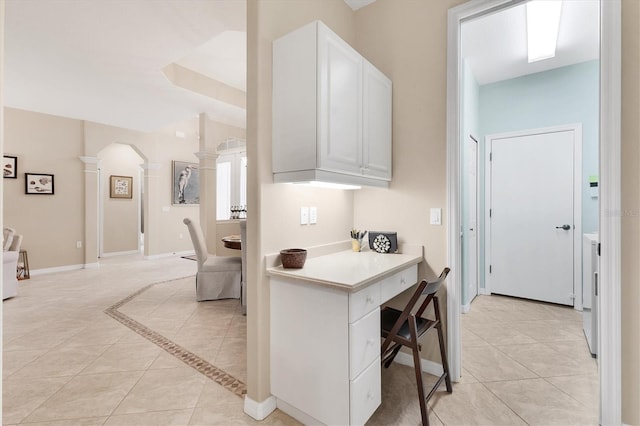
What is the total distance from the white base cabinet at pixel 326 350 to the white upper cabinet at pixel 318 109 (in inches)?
26.1

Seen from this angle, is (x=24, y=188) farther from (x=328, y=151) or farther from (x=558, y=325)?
(x=558, y=325)

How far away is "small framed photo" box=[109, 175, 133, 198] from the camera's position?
297 inches

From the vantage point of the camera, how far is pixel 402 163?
240cm

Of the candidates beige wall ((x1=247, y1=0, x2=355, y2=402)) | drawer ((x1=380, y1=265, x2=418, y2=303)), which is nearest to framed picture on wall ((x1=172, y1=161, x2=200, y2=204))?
beige wall ((x1=247, y1=0, x2=355, y2=402))

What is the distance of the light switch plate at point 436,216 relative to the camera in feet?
7.27

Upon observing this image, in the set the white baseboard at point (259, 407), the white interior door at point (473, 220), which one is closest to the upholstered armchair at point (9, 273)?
the white baseboard at point (259, 407)

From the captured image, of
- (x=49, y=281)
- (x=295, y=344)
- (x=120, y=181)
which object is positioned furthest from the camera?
(x=120, y=181)

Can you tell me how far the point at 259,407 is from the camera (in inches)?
70.4

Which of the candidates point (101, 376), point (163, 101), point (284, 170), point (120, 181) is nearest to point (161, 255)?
point (120, 181)

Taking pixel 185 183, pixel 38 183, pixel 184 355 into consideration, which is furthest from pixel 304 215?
pixel 185 183

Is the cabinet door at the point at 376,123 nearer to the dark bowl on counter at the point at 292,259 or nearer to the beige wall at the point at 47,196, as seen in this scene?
the dark bowl on counter at the point at 292,259

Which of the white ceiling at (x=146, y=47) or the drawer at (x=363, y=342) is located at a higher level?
the white ceiling at (x=146, y=47)

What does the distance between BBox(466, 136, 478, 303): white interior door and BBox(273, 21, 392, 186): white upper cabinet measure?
2.35 m

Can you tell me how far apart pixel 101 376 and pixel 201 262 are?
183cm
